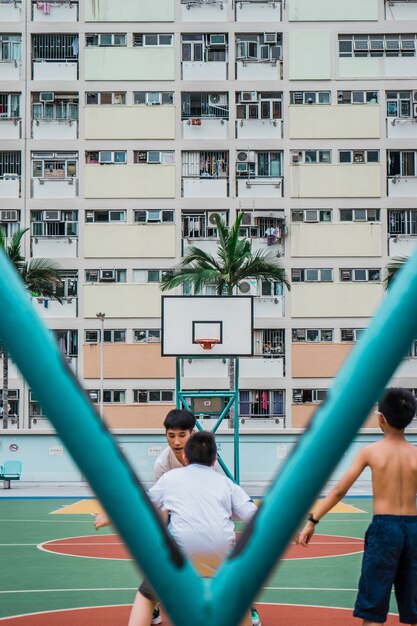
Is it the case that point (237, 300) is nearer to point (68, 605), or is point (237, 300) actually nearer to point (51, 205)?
point (68, 605)

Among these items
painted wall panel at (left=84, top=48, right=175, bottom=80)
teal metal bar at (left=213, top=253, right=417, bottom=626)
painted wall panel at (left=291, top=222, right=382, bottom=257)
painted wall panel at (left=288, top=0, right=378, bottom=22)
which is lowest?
teal metal bar at (left=213, top=253, right=417, bottom=626)

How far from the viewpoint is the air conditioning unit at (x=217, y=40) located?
1612 inches

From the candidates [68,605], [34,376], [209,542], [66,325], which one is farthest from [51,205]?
[34,376]

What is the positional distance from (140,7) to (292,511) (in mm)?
41894

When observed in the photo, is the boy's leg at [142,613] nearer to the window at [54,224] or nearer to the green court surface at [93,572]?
the green court surface at [93,572]

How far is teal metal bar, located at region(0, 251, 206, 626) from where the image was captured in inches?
39.9

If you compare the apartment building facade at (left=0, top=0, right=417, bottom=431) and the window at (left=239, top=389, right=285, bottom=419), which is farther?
the apartment building facade at (left=0, top=0, right=417, bottom=431)

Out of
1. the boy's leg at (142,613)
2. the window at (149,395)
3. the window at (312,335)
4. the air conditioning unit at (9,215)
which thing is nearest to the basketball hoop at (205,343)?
the boy's leg at (142,613)

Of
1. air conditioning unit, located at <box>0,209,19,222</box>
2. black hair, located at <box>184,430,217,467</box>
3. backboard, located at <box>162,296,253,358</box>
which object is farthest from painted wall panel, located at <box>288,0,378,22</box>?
black hair, located at <box>184,430,217,467</box>

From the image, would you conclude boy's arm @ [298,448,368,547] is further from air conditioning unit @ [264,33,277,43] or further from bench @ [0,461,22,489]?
air conditioning unit @ [264,33,277,43]

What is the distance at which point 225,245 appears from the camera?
110 ft

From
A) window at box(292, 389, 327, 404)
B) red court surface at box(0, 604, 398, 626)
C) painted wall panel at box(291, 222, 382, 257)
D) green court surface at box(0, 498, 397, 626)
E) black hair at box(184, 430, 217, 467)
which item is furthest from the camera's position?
painted wall panel at box(291, 222, 382, 257)

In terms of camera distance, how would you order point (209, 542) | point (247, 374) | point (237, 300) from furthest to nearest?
1. point (247, 374)
2. point (237, 300)
3. point (209, 542)

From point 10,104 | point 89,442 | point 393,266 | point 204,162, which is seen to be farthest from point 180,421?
point 10,104
